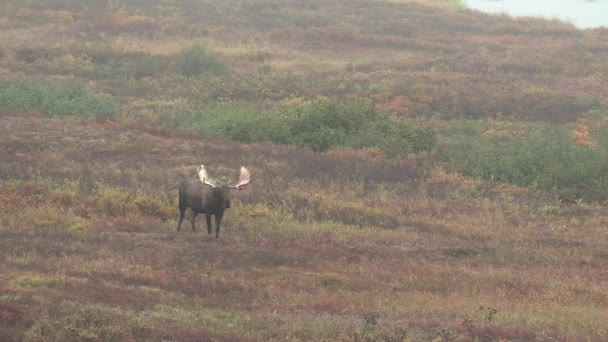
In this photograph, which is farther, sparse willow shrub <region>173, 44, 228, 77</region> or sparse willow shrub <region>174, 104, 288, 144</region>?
sparse willow shrub <region>173, 44, 228, 77</region>

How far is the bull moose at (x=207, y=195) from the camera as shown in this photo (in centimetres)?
1775

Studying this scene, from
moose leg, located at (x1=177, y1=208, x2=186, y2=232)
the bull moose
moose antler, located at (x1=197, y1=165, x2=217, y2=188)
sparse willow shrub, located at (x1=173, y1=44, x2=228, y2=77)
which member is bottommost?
sparse willow shrub, located at (x1=173, y1=44, x2=228, y2=77)

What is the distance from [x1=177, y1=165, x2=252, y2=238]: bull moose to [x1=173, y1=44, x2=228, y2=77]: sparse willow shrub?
28055 millimetres

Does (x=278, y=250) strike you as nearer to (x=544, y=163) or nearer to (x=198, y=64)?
(x=544, y=163)

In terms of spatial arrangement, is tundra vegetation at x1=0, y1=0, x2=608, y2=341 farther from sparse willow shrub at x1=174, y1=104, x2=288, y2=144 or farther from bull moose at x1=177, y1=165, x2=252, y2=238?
bull moose at x1=177, y1=165, x2=252, y2=238

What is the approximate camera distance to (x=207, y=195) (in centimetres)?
1820

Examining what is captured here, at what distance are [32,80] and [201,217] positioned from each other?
848 inches

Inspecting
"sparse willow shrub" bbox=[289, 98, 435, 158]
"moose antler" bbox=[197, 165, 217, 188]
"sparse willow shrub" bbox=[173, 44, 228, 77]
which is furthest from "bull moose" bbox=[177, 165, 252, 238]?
"sparse willow shrub" bbox=[173, 44, 228, 77]

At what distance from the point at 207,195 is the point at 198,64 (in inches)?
1166

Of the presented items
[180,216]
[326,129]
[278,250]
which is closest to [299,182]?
[180,216]

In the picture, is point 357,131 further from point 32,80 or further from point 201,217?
point 32,80

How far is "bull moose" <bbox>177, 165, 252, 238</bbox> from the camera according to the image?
699 inches

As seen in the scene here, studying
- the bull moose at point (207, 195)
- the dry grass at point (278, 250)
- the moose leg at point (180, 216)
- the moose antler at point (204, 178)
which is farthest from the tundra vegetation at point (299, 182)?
the moose antler at point (204, 178)

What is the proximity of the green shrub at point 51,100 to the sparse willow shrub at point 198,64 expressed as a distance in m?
10.2
